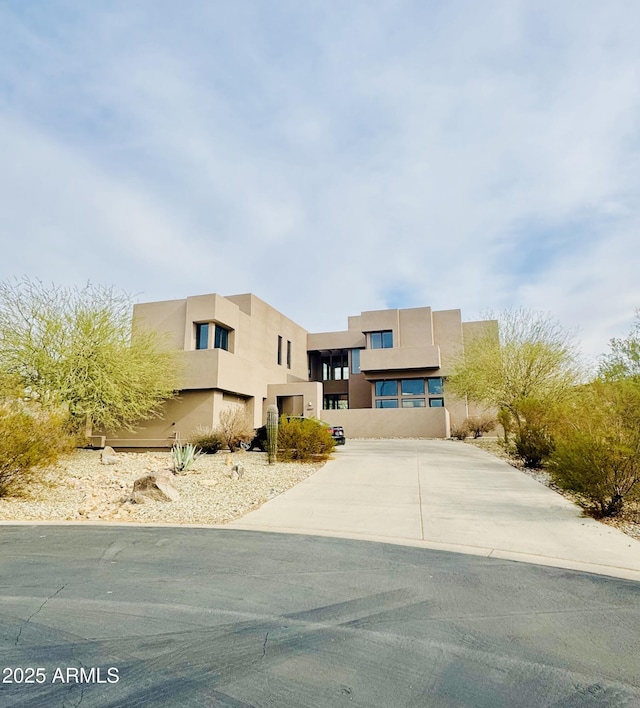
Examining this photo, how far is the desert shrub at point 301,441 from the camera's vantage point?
53.1ft

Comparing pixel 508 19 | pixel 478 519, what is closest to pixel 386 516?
pixel 478 519

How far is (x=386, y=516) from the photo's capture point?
7637mm

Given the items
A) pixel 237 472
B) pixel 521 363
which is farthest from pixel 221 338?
pixel 521 363

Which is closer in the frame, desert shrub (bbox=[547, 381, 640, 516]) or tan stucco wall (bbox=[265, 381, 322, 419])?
desert shrub (bbox=[547, 381, 640, 516])

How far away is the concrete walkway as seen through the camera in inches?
224

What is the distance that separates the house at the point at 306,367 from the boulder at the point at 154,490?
555 inches

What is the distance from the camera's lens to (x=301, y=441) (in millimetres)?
16172

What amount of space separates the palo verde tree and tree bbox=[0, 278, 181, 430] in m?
15.6

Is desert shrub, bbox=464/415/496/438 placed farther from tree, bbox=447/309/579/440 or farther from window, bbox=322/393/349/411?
window, bbox=322/393/349/411

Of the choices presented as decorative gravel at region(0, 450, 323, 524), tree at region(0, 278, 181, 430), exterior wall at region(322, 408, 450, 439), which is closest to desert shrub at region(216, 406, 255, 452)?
tree at region(0, 278, 181, 430)

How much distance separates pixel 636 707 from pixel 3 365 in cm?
1968

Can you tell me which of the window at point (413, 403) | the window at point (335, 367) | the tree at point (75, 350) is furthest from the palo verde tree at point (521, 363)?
the window at point (335, 367)

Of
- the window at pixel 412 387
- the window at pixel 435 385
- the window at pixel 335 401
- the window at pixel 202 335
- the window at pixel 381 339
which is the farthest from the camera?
the window at pixel 335 401

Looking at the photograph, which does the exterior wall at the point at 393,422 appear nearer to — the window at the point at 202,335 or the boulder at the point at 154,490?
the window at the point at 202,335
